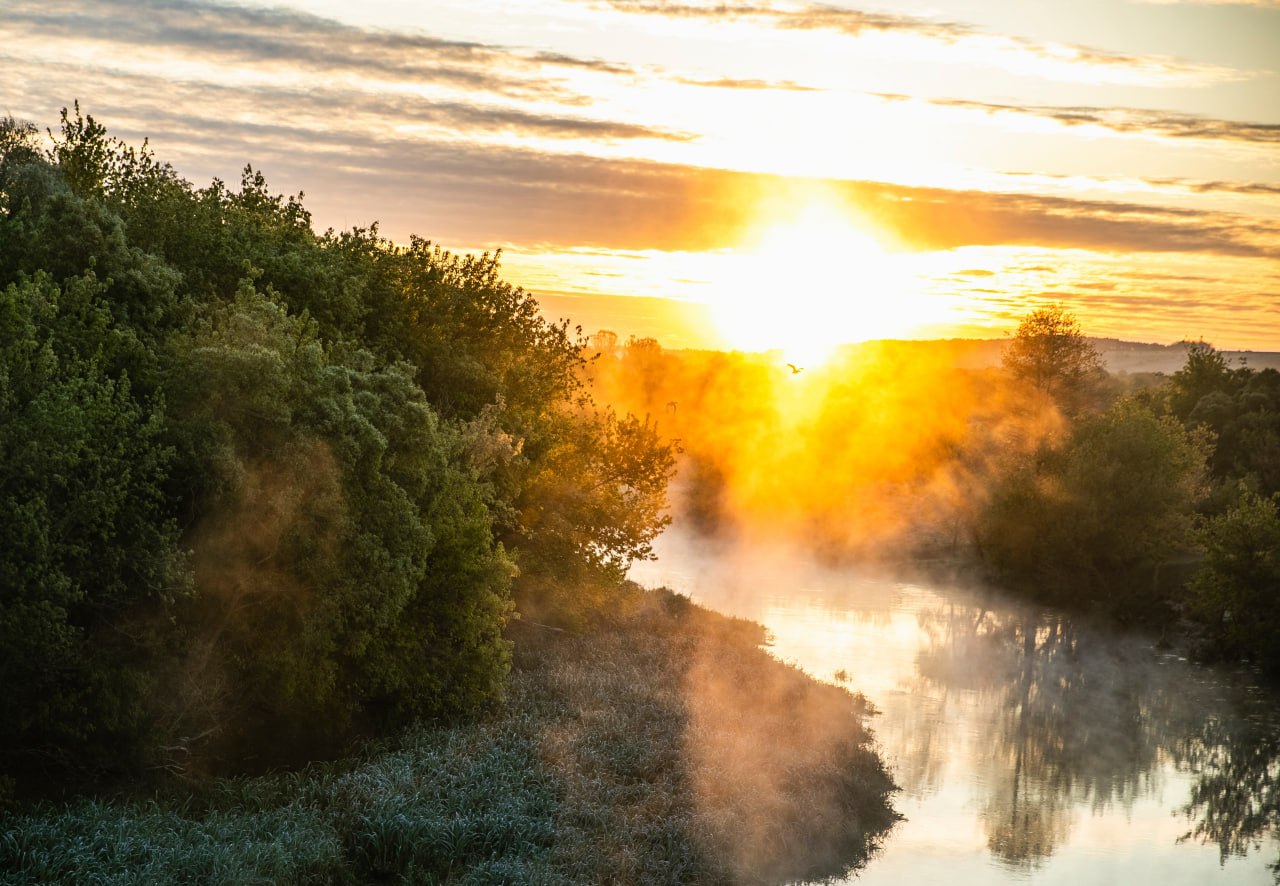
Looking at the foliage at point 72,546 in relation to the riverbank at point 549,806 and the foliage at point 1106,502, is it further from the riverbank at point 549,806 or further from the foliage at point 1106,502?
the foliage at point 1106,502

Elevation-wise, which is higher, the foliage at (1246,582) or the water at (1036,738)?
the foliage at (1246,582)

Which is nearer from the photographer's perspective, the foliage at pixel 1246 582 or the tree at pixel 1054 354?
the foliage at pixel 1246 582

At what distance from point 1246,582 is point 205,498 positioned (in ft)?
151

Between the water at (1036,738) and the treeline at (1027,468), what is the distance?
3949 millimetres

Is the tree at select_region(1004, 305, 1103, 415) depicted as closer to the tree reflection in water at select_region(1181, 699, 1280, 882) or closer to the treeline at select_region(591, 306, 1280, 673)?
the treeline at select_region(591, 306, 1280, 673)

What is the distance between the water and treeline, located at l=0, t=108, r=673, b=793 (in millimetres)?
12843

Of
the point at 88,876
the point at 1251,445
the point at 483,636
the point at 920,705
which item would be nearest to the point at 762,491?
the point at 1251,445

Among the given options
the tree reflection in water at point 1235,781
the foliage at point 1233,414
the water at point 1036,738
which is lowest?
the water at point 1036,738

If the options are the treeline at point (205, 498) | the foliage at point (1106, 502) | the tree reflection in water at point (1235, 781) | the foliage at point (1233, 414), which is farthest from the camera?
the foliage at point (1233, 414)

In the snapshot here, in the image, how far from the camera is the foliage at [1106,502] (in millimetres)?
61156

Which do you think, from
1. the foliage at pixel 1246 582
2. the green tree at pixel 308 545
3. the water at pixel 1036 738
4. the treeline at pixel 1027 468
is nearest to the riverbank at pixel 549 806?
the green tree at pixel 308 545

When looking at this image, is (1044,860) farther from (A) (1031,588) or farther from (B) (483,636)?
(A) (1031,588)

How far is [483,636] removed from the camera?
31.2 m

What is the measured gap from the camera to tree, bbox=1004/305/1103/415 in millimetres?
95750
